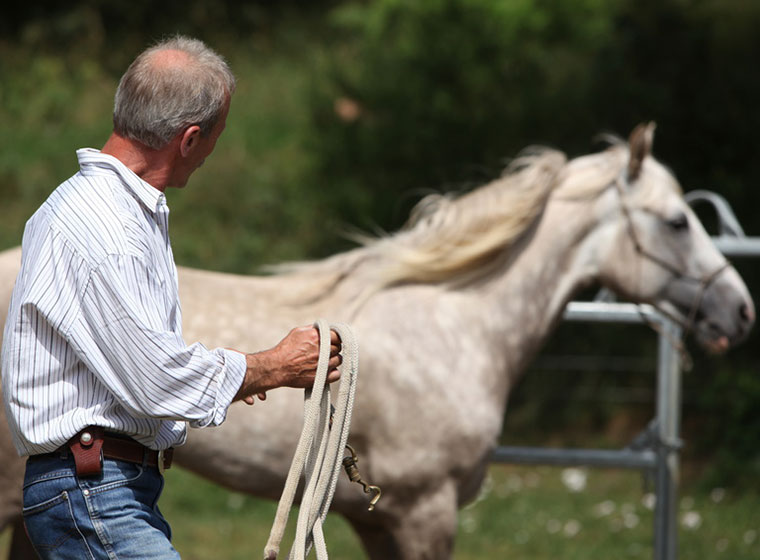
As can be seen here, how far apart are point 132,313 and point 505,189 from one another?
7.23 feet

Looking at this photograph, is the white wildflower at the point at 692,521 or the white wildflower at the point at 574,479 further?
the white wildflower at the point at 574,479

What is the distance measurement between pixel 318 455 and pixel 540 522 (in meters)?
4.15

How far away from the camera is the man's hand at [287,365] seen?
6.30 ft

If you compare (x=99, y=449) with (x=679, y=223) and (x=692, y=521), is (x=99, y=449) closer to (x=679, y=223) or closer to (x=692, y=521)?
(x=679, y=223)

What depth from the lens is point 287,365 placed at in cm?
198

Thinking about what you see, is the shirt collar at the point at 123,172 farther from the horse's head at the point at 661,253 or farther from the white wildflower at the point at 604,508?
the white wildflower at the point at 604,508

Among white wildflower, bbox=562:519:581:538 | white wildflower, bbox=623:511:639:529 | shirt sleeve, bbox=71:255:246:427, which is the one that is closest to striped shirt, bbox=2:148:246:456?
shirt sleeve, bbox=71:255:246:427

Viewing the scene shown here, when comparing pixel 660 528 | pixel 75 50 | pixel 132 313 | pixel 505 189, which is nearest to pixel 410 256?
pixel 505 189

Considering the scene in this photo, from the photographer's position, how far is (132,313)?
174 centimetres

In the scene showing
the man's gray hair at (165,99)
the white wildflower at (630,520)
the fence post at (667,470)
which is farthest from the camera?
the white wildflower at (630,520)

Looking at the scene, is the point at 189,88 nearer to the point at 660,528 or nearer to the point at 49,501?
the point at 49,501

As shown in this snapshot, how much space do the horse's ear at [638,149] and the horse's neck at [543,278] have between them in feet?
0.75

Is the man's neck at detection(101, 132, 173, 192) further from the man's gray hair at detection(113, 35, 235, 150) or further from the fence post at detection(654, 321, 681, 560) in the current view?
the fence post at detection(654, 321, 681, 560)

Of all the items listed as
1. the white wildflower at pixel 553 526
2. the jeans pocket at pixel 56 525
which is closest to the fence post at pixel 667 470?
the white wildflower at pixel 553 526
